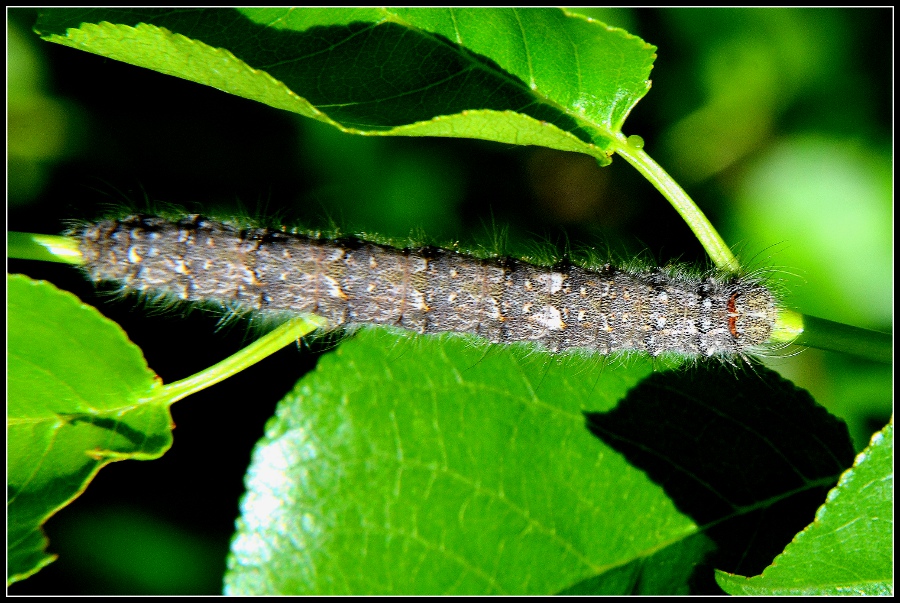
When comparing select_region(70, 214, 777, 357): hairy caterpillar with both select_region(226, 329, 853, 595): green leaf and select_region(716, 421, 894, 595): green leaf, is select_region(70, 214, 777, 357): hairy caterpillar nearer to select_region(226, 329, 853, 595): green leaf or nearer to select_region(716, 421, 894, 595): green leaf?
select_region(226, 329, 853, 595): green leaf

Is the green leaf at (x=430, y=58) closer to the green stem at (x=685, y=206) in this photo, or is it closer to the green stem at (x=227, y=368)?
the green stem at (x=685, y=206)

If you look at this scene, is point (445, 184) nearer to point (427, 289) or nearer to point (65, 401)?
point (427, 289)

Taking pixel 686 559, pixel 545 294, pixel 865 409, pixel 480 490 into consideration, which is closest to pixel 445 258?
pixel 545 294

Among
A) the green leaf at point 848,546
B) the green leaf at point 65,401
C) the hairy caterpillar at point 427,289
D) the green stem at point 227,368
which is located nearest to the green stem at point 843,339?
the green leaf at point 848,546

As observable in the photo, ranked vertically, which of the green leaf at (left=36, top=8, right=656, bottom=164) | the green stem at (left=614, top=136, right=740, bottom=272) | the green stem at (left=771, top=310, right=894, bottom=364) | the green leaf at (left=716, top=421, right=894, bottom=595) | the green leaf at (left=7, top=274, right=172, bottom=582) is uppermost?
the green leaf at (left=36, top=8, right=656, bottom=164)

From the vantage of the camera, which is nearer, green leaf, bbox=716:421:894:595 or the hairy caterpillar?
green leaf, bbox=716:421:894:595

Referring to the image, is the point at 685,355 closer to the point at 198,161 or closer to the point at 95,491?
the point at 198,161

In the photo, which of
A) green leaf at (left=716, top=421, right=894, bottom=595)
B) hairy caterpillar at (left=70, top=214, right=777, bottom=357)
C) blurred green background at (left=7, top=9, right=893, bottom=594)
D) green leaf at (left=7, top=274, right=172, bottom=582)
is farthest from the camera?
blurred green background at (left=7, top=9, right=893, bottom=594)

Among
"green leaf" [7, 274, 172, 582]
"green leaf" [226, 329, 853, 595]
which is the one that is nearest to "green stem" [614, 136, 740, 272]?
"green leaf" [226, 329, 853, 595]
